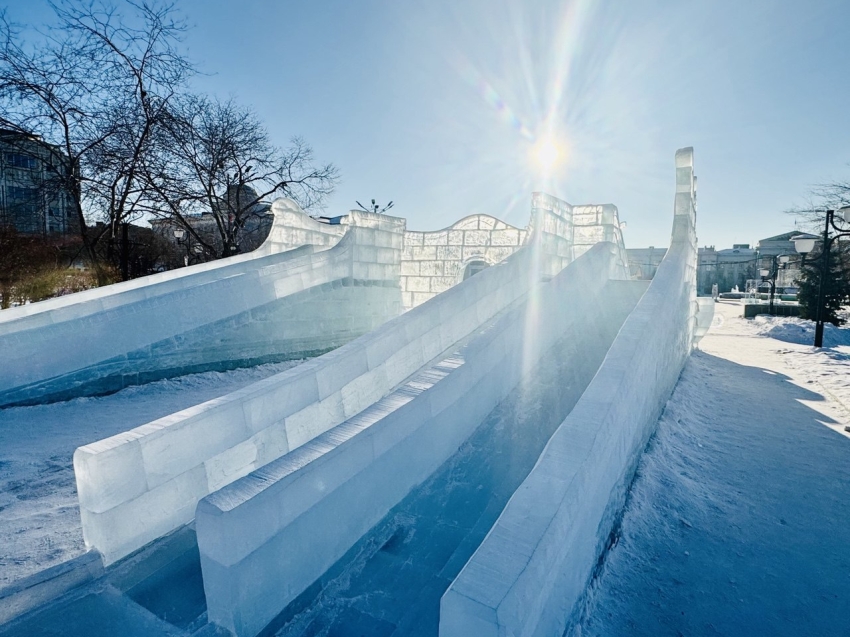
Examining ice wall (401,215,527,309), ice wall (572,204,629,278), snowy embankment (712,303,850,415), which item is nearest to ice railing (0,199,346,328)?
ice wall (401,215,527,309)

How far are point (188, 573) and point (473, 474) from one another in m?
2.32

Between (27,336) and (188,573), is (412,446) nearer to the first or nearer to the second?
(188,573)

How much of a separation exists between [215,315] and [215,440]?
15.4 ft

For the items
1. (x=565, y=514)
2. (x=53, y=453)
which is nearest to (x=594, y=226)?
(x=565, y=514)

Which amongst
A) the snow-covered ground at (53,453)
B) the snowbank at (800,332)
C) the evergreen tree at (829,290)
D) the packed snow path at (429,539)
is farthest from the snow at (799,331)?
the snow-covered ground at (53,453)

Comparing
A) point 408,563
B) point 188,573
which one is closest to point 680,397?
point 408,563

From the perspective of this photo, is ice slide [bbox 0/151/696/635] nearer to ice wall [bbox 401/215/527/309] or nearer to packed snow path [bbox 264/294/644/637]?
packed snow path [bbox 264/294/644/637]

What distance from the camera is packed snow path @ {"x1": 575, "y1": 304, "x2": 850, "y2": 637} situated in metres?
2.71

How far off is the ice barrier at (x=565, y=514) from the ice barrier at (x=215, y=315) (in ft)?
20.7

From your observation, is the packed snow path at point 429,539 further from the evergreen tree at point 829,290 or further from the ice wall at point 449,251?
the evergreen tree at point 829,290

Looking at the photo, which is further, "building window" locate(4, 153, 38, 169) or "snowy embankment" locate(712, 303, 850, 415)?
"building window" locate(4, 153, 38, 169)

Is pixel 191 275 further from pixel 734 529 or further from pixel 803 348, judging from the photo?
pixel 803 348

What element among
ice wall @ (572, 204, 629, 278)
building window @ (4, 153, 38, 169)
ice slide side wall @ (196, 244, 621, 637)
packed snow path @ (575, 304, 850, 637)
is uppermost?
building window @ (4, 153, 38, 169)

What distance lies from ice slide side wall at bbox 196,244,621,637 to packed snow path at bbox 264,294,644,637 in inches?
4.5
